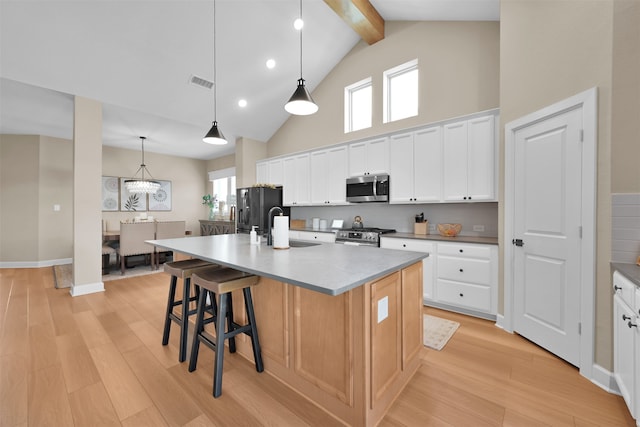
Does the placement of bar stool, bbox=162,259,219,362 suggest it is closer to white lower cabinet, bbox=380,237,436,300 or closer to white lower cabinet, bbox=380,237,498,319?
white lower cabinet, bbox=380,237,436,300

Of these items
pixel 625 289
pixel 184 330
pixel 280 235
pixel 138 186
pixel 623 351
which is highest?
pixel 138 186

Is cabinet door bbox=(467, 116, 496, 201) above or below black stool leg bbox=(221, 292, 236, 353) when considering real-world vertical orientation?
above

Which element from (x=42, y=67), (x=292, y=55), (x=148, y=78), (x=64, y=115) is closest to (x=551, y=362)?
(x=292, y=55)

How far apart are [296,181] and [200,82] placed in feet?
7.34

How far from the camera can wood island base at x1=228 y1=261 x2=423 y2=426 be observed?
1.40m

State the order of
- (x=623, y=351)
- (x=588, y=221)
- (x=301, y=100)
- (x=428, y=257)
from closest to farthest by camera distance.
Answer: (x=623, y=351)
(x=588, y=221)
(x=301, y=100)
(x=428, y=257)

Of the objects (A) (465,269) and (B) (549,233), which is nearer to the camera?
(B) (549,233)

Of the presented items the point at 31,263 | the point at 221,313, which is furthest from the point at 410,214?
the point at 31,263

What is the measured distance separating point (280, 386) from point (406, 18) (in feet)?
15.3

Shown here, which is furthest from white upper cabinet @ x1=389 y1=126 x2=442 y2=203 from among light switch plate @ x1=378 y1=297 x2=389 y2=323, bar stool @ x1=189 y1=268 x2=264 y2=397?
bar stool @ x1=189 y1=268 x2=264 y2=397

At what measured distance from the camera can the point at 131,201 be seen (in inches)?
273

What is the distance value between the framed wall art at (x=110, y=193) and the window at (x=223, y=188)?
92.1 inches

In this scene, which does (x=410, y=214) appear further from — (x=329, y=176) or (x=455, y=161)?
(x=329, y=176)

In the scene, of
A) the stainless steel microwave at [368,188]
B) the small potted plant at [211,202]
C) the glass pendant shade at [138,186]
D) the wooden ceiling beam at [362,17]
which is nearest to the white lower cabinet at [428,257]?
the stainless steel microwave at [368,188]
